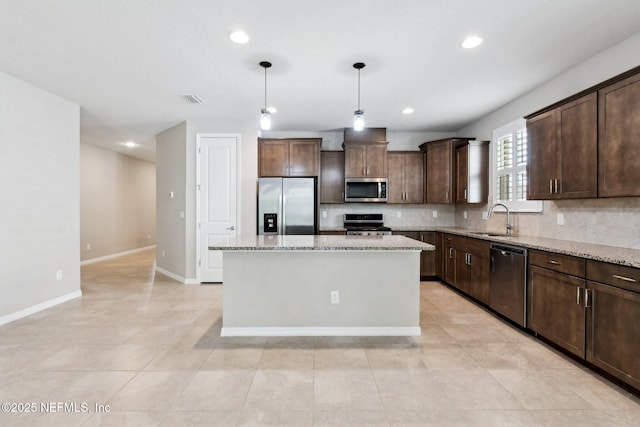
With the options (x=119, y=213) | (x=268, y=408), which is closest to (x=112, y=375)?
(x=268, y=408)

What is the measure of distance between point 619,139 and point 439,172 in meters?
2.82

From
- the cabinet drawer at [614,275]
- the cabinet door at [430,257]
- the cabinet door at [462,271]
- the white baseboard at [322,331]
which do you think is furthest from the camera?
the cabinet door at [430,257]

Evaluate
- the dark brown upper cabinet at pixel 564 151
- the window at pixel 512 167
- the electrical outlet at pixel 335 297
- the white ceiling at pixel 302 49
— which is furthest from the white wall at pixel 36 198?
the window at pixel 512 167

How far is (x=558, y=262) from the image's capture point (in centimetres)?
252

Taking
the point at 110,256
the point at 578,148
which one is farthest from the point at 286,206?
the point at 110,256

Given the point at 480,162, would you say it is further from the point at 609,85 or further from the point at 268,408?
the point at 268,408

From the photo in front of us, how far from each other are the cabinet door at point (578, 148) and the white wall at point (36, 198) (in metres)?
5.67

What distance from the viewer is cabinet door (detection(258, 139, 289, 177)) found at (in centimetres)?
499

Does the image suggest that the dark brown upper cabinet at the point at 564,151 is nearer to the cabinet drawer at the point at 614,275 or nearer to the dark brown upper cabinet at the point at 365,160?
the cabinet drawer at the point at 614,275

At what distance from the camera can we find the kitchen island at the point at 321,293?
9.45 ft

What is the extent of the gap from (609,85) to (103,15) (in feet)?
12.9

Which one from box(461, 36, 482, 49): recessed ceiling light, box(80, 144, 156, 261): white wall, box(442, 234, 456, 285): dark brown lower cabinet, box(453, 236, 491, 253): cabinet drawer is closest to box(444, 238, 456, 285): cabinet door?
box(442, 234, 456, 285): dark brown lower cabinet

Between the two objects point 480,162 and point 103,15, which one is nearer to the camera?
point 103,15

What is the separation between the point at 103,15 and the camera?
2229mm
